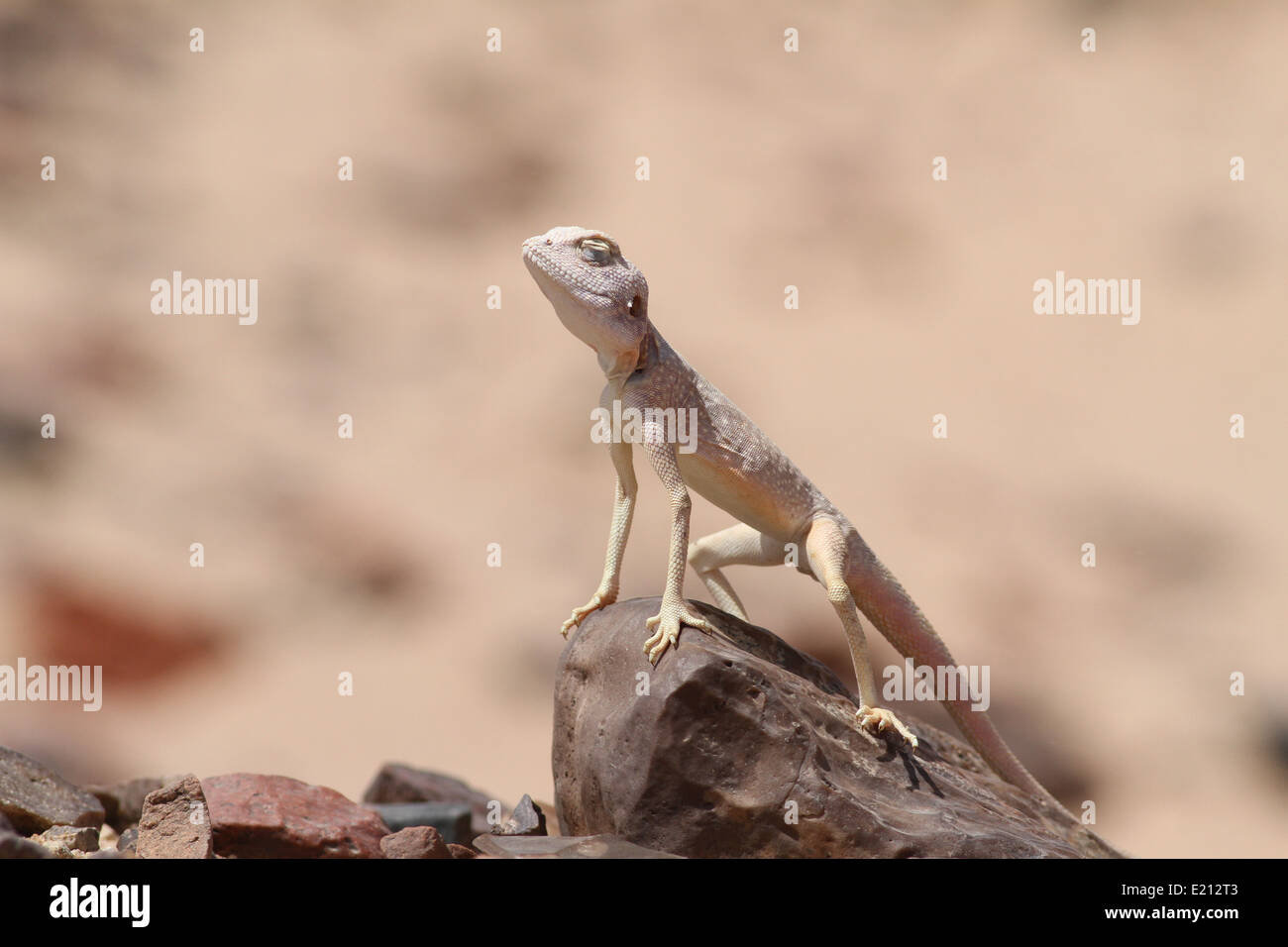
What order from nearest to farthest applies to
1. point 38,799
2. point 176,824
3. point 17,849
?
1. point 17,849
2. point 176,824
3. point 38,799

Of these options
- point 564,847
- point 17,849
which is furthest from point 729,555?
point 17,849

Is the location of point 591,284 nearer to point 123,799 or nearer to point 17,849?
point 17,849

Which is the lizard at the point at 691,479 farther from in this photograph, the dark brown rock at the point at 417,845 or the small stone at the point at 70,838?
the small stone at the point at 70,838

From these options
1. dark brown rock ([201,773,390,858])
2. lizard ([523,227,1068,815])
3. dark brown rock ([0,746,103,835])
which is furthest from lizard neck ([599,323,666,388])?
dark brown rock ([0,746,103,835])

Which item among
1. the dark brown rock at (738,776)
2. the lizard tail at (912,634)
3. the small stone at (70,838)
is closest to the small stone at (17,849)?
the small stone at (70,838)
